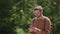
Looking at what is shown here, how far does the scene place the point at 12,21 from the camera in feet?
33.1

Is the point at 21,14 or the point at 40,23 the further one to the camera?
the point at 21,14

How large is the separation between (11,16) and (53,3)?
2323mm

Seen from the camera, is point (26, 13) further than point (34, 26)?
Yes

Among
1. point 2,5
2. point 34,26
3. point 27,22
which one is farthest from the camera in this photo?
point 27,22

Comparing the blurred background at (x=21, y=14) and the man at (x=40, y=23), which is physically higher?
the blurred background at (x=21, y=14)

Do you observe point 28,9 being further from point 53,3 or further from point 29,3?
point 53,3

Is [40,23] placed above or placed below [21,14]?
below

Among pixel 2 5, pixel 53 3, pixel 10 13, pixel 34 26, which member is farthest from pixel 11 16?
pixel 34 26

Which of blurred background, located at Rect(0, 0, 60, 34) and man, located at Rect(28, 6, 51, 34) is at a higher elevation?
blurred background, located at Rect(0, 0, 60, 34)

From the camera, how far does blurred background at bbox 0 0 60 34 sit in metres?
9.66

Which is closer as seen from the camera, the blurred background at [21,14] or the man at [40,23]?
the man at [40,23]

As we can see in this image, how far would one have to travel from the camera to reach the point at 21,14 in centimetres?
1049

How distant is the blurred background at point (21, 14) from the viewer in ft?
31.7

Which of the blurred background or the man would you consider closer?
the man
